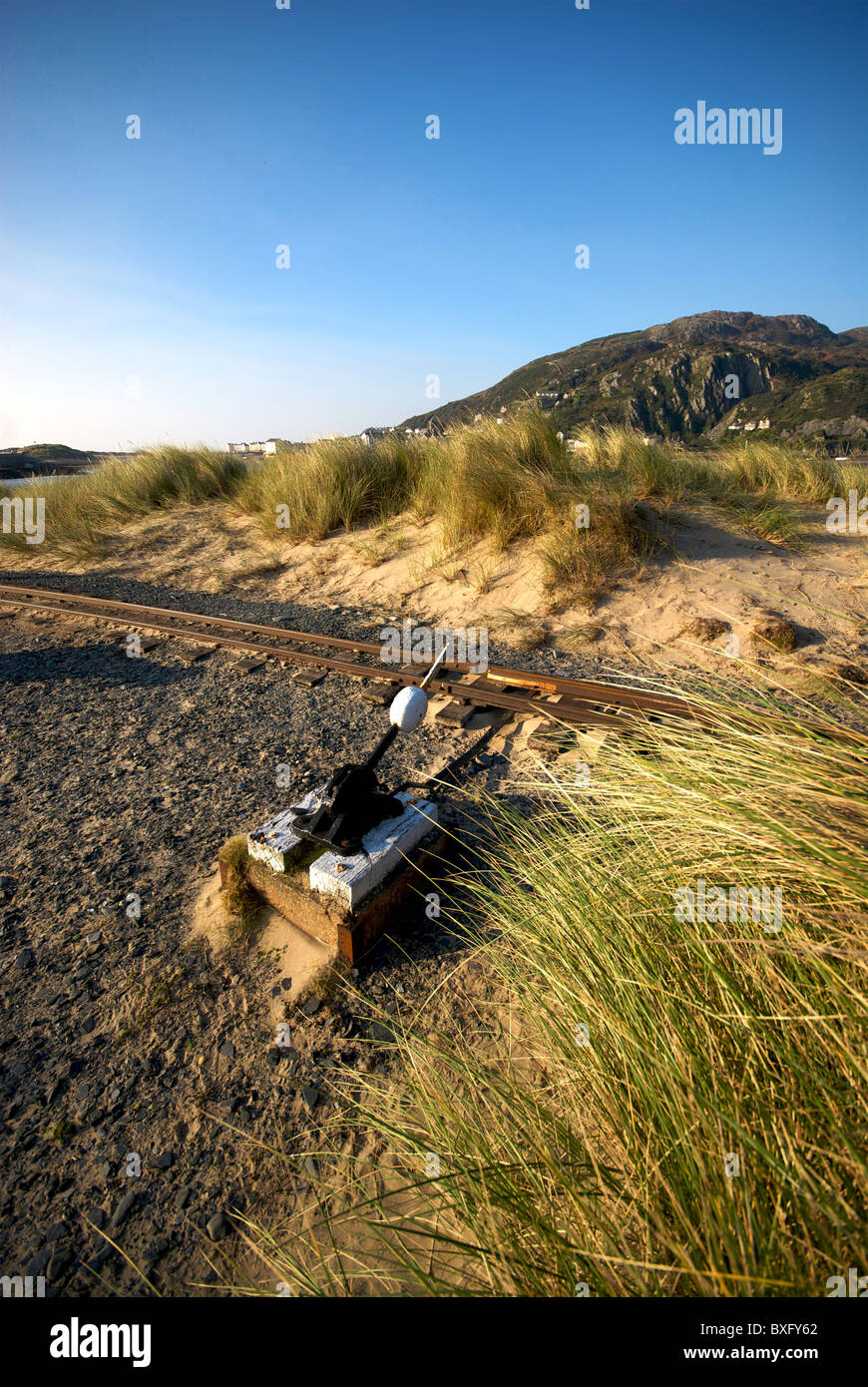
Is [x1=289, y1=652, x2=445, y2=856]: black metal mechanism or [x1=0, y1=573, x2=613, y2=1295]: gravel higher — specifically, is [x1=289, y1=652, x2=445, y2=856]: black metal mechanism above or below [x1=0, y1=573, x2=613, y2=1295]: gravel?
above

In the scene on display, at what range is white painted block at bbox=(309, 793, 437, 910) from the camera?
2334 mm

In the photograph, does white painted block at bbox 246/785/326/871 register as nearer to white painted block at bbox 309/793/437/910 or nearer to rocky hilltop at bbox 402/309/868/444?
white painted block at bbox 309/793/437/910

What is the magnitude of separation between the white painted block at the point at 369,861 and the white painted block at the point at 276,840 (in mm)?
186

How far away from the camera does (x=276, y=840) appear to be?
257cm

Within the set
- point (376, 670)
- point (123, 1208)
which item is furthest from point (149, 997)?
point (376, 670)

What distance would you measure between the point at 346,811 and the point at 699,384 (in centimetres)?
7745

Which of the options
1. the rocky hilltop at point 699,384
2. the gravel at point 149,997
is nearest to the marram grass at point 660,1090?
the gravel at point 149,997

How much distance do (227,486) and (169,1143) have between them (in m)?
13.3

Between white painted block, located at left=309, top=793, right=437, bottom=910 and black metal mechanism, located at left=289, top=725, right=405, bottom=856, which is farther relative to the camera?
black metal mechanism, located at left=289, top=725, right=405, bottom=856

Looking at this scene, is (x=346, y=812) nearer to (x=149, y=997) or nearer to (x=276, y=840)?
(x=276, y=840)

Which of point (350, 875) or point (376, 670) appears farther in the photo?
point (376, 670)

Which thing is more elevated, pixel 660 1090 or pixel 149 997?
pixel 660 1090

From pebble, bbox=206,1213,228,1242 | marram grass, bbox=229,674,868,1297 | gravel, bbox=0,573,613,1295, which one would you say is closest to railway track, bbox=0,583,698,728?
gravel, bbox=0,573,613,1295

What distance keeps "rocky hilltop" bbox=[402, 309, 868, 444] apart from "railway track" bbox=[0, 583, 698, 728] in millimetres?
35799
